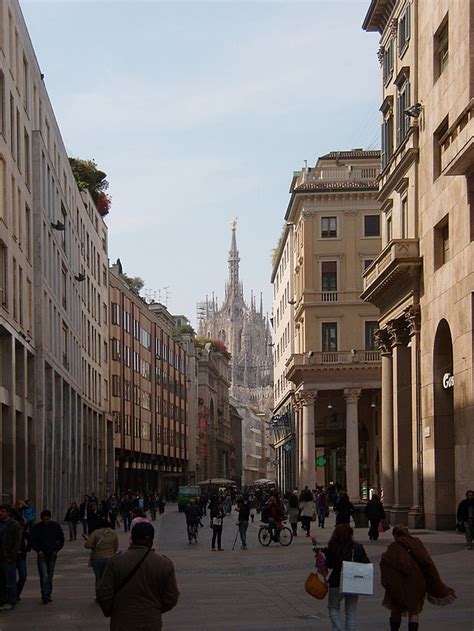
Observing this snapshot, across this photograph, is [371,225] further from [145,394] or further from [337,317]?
[145,394]

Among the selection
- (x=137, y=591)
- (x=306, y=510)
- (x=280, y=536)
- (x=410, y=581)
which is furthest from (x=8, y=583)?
(x=306, y=510)

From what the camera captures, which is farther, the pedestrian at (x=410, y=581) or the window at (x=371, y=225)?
the window at (x=371, y=225)

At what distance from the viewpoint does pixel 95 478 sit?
7869 cm

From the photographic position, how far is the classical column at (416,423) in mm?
41312

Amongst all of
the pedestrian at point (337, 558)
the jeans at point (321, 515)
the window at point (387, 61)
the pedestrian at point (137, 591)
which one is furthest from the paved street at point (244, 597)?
the window at point (387, 61)

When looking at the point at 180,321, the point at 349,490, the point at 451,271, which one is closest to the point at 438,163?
the point at 451,271

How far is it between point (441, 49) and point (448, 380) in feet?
35.5

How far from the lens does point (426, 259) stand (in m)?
40.8

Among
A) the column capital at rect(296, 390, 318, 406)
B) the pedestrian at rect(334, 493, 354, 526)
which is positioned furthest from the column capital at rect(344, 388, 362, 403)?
the pedestrian at rect(334, 493, 354, 526)

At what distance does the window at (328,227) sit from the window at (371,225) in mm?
2060

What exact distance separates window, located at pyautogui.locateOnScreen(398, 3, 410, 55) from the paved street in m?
19.2

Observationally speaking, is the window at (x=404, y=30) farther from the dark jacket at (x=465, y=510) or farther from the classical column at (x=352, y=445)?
the classical column at (x=352, y=445)

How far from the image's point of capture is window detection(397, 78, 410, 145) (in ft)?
146

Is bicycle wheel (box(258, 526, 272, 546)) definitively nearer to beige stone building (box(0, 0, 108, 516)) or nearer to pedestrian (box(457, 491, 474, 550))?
beige stone building (box(0, 0, 108, 516))
